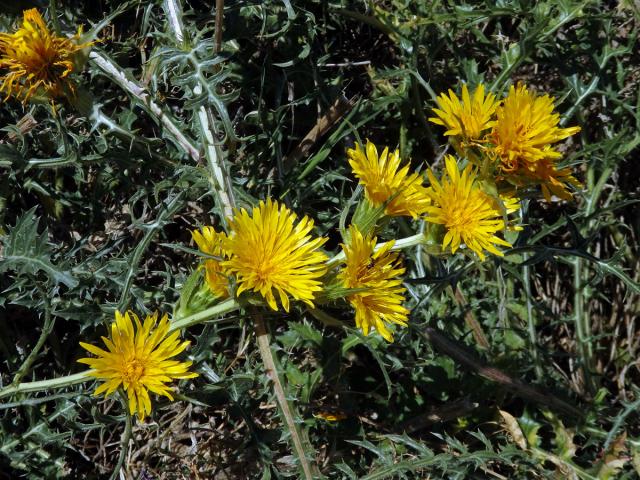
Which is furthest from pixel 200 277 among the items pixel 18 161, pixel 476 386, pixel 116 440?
pixel 476 386

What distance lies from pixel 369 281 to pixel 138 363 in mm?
604

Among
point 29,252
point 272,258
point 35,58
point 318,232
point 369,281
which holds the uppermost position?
point 35,58

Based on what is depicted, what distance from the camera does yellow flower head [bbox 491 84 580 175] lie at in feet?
5.38

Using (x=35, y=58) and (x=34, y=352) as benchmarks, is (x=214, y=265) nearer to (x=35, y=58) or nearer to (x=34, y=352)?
(x=34, y=352)

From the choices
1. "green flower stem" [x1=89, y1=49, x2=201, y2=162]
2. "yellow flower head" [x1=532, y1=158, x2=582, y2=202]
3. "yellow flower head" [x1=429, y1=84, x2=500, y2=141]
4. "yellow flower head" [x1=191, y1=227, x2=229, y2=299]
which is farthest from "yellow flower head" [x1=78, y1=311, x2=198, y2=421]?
"yellow flower head" [x1=532, y1=158, x2=582, y2=202]

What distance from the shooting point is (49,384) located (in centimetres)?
167

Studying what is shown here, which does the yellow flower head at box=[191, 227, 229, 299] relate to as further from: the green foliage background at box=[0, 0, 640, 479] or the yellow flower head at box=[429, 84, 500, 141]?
the yellow flower head at box=[429, 84, 500, 141]

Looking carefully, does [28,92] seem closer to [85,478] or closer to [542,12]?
[85,478]

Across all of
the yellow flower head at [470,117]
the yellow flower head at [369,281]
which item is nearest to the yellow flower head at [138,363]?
the yellow flower head at [369,281]

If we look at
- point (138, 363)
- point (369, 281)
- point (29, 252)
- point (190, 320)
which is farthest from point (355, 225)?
point (29, 252)

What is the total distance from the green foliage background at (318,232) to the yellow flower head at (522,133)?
0.32 meters

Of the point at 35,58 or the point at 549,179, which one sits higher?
the point at 35,58

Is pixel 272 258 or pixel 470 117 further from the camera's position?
pixel 470 117

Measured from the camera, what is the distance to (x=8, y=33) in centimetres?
178
